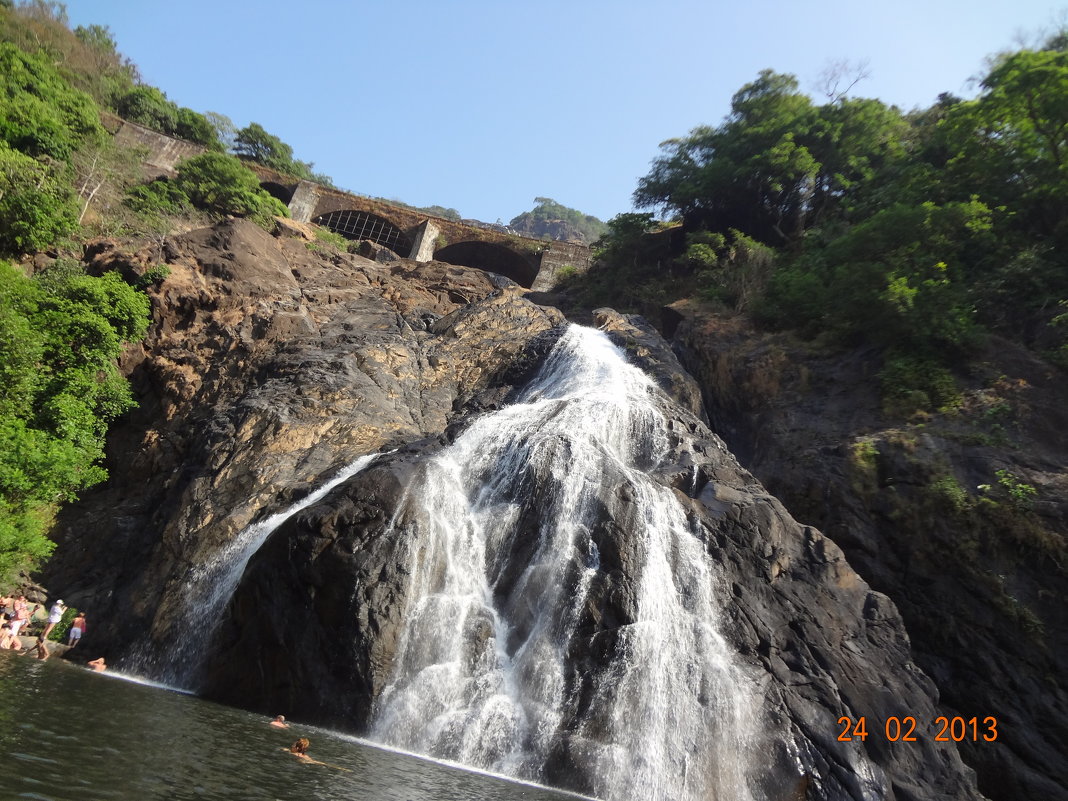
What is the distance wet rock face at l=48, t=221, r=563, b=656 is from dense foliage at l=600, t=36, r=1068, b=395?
335 inches

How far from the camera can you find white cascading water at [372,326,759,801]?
30.9ft

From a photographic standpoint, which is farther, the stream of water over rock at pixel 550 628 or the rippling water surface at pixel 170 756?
the stream of water over rock at pixel 550 628

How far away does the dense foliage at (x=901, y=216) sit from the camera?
17234 mm

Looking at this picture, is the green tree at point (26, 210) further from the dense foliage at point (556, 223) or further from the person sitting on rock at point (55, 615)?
the dense foliage at point (556, 223)

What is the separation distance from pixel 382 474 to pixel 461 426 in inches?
134

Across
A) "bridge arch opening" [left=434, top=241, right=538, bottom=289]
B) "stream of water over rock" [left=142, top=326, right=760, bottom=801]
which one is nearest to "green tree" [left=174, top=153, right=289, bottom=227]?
"bridge arch opening" [left=434, top=241, right=538, bottom=289]

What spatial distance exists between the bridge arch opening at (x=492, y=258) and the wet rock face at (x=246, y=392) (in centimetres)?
1270

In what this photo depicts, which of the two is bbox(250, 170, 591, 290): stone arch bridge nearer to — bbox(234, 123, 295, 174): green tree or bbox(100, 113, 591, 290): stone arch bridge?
bbox(100, 113, 591, 290): stone arch bridge

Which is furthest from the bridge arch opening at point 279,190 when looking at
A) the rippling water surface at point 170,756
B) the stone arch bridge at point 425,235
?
the rippling water surface at point 170,756

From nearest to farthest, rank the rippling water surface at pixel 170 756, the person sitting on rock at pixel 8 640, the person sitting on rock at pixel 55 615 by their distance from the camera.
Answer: the rippling water surface at pixel 170 756 → the person sitting on rock at pixel 8 640 → the person sitting on rock at pixel 55 615

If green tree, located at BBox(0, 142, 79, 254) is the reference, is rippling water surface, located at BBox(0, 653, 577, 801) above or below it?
below

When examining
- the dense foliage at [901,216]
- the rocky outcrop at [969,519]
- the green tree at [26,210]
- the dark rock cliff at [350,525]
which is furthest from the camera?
the green tree at [26,210]

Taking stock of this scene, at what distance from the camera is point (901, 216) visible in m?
19.0
